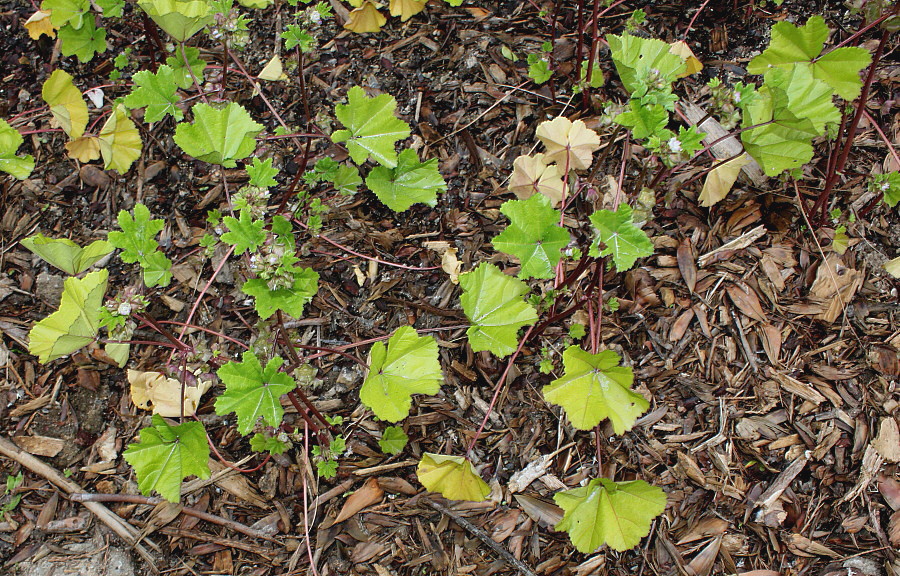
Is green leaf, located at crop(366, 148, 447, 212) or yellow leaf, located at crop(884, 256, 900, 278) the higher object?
green leaf, located at crop(366, 148, 447, 212)

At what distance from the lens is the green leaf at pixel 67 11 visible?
90.7 inches

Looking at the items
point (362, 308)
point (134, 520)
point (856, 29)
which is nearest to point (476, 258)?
point (362, 308)

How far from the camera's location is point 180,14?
6.43 feet

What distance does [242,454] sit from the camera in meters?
2.12

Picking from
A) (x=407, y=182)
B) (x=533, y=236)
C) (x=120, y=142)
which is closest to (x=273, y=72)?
(x=120, y=142)

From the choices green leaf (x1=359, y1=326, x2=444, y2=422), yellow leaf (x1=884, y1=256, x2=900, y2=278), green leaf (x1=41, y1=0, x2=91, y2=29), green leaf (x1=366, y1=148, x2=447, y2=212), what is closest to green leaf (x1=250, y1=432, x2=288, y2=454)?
green leaf (x1=359, y1=326, x2=444, y2=422)

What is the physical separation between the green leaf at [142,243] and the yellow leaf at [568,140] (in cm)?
135

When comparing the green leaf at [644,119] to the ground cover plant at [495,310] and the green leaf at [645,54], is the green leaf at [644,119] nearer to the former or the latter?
the ground cover plant at [495,310]

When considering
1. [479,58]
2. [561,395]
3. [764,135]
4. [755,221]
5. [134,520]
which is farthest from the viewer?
[479,58]

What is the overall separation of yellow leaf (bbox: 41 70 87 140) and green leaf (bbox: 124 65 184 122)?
12.2 inches

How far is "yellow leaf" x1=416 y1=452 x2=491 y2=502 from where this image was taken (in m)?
1.75

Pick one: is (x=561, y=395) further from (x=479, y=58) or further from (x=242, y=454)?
(x=479, y=58)

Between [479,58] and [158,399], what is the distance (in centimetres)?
187

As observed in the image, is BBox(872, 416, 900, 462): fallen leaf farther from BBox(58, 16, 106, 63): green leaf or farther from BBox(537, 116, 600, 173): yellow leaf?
BBox(58, 16, 106, 63): green leaf
